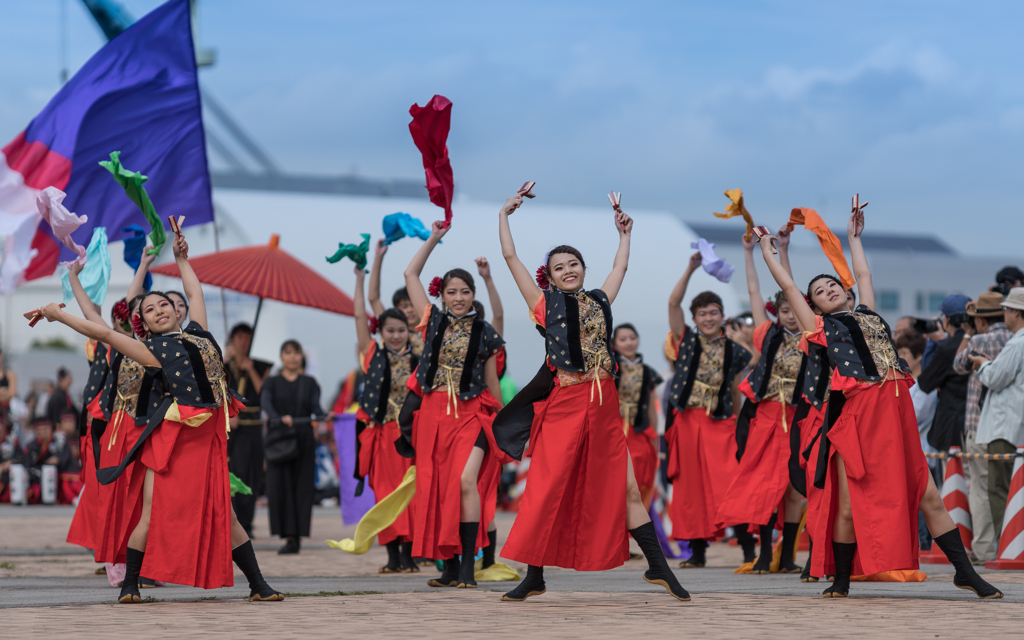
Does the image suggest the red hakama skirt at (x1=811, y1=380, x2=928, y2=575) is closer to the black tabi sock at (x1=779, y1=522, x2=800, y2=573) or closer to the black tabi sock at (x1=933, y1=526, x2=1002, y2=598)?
the black tabi sock at (x1=933, y1=526, x2=1002, y2=598)

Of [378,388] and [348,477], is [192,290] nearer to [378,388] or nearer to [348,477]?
[378,388]

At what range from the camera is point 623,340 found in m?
10.5

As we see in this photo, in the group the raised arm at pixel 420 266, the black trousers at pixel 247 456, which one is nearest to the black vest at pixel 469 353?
the raised arm at pixel 420 266

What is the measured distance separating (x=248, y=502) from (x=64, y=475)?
29.5ft

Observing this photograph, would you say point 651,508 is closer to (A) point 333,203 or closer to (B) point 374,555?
(B) point 374,555

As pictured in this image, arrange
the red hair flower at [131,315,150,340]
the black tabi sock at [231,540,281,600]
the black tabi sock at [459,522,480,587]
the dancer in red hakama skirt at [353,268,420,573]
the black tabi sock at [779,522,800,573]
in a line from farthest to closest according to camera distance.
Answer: the dancer in red hakama skirt at [353,268,420,573] → the black tabi sock at [779,522,800,573] → the black tabi sock at [459,522,480,587] → the red hair flower at [131,315,150,340] → the black tabi sock at [231,540,281,600]

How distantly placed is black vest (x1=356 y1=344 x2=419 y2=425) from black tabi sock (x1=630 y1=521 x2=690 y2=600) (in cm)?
333

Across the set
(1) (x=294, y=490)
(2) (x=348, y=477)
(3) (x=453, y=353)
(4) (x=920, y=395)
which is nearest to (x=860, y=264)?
(3) (x=453, y=353)

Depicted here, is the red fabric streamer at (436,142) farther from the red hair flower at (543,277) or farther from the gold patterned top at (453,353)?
the red hair flower at (543,277)

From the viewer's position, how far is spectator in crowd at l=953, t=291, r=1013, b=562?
29.3ft

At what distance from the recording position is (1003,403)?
8719 millimetres

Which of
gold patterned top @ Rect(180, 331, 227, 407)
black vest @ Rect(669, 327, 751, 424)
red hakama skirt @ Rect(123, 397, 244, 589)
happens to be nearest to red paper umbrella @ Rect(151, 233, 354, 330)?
black vest @ Rect(669, 327, 751, 424)

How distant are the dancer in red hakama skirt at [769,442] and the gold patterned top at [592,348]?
2453 millimetres

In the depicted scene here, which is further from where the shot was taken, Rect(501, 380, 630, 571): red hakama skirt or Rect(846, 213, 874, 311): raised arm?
Rect(846, 213, 874, 311): raised arm
